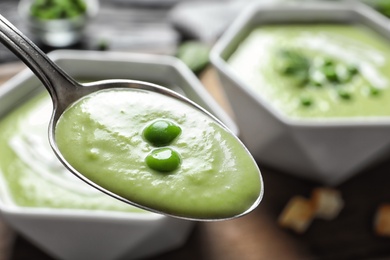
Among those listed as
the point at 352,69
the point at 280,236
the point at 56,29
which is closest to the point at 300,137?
the point at 280,236

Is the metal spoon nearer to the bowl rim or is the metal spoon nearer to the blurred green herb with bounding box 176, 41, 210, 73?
the bowl rim

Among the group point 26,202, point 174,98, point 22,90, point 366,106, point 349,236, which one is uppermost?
point 174,98

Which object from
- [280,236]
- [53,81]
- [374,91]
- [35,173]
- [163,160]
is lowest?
[280,236]

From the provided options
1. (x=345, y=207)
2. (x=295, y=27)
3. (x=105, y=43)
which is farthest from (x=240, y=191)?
(x=105, y=43)

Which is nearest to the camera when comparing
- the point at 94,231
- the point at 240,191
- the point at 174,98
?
the point at 240,191

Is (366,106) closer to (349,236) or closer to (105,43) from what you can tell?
(349,236)

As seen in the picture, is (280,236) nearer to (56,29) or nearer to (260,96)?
(260,96)
